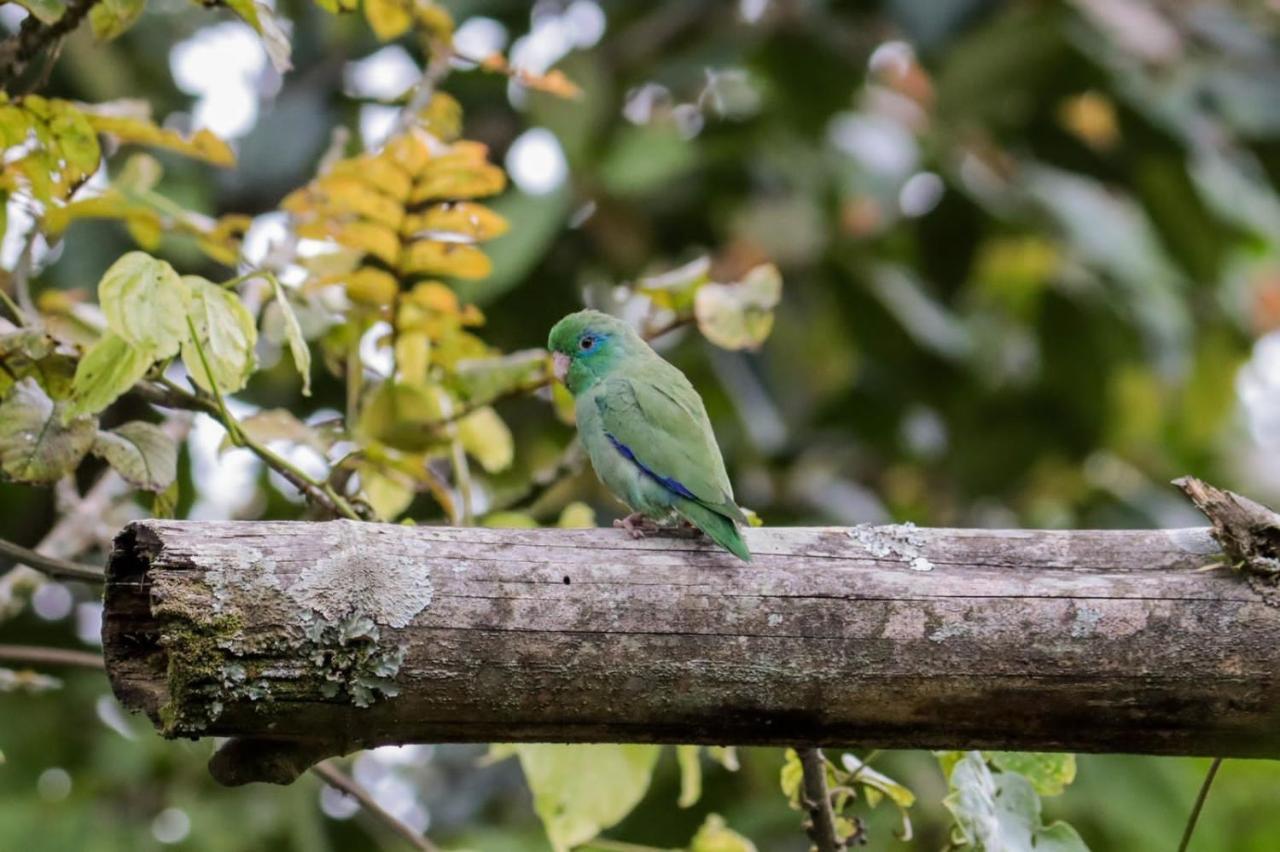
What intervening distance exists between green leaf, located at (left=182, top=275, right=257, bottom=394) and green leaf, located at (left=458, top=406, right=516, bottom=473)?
3.60 feet

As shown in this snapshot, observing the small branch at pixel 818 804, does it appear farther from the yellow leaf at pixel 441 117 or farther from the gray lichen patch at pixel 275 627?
the yellow leaf at pixel 441 117

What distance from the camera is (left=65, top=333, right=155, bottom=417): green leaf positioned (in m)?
2.35

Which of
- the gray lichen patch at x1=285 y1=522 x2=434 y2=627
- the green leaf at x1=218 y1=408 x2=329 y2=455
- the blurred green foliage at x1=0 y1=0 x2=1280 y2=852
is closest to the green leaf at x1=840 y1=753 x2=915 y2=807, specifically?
the gray lichen patch at x1=285 y1=522 x2=434 y2=627

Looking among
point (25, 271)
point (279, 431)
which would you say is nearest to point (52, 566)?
point (279, 431)

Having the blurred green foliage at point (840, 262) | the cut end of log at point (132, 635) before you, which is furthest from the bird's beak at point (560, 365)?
the blurred green foliage at point (840, 262)

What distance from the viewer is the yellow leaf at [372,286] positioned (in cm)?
314

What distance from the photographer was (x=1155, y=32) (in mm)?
6363

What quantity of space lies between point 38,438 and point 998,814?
5.65 feet

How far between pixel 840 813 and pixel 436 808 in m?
3.96

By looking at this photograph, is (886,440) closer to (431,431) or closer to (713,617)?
(431,431)

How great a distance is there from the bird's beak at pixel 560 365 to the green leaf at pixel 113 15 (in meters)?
1.09

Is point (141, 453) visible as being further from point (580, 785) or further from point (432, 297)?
point (580, 785)

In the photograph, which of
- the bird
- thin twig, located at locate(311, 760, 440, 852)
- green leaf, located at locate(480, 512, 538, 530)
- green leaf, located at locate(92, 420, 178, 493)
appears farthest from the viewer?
green leaf, located at locate(480, 512, 538, 530)

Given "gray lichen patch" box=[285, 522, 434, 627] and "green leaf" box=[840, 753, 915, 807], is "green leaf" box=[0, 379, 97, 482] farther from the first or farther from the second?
"green leaf" box=[840, 753, 915, 807]
